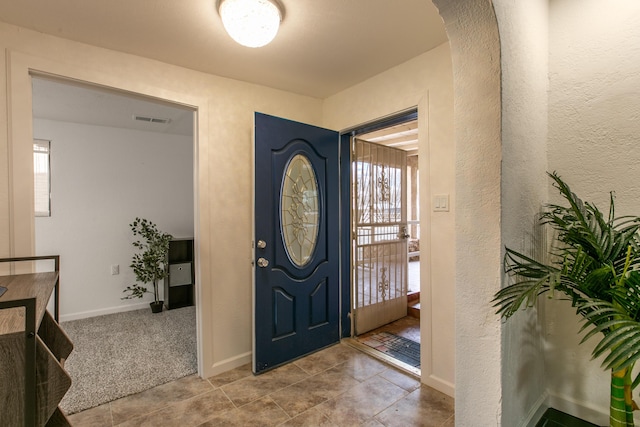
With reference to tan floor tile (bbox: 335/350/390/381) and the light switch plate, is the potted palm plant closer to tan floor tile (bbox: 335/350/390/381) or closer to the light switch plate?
the light switch plate

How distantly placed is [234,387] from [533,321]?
193 centimetres

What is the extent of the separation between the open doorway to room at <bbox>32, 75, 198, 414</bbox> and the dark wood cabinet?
15 mm

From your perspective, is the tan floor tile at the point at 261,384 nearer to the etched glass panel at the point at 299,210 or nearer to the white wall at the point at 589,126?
the etched glass panel at the point at 299,210

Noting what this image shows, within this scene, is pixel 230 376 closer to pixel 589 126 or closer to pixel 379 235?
pixel 379 235

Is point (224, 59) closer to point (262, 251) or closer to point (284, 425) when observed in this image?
point (262, 251)

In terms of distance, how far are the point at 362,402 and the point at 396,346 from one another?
0.93 meters

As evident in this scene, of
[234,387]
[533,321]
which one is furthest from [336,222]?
[533,321]

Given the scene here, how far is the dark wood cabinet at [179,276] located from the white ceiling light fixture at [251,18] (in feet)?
10.4

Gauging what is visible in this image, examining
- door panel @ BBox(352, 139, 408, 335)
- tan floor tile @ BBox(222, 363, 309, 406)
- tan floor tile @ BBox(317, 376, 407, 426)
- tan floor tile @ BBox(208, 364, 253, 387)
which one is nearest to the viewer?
tan floor tile @ BBox(317, 376, 407, 426)

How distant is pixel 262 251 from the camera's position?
94.2 inches

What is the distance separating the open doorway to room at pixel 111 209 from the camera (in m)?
3.01

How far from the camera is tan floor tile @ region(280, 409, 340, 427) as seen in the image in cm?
181

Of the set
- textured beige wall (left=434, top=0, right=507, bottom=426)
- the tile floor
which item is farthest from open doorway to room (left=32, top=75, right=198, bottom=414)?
textured beige wall (left=434, top=0, right=507, bottom=426)

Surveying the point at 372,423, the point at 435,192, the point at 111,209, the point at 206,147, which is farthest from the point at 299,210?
the point at 111,209
